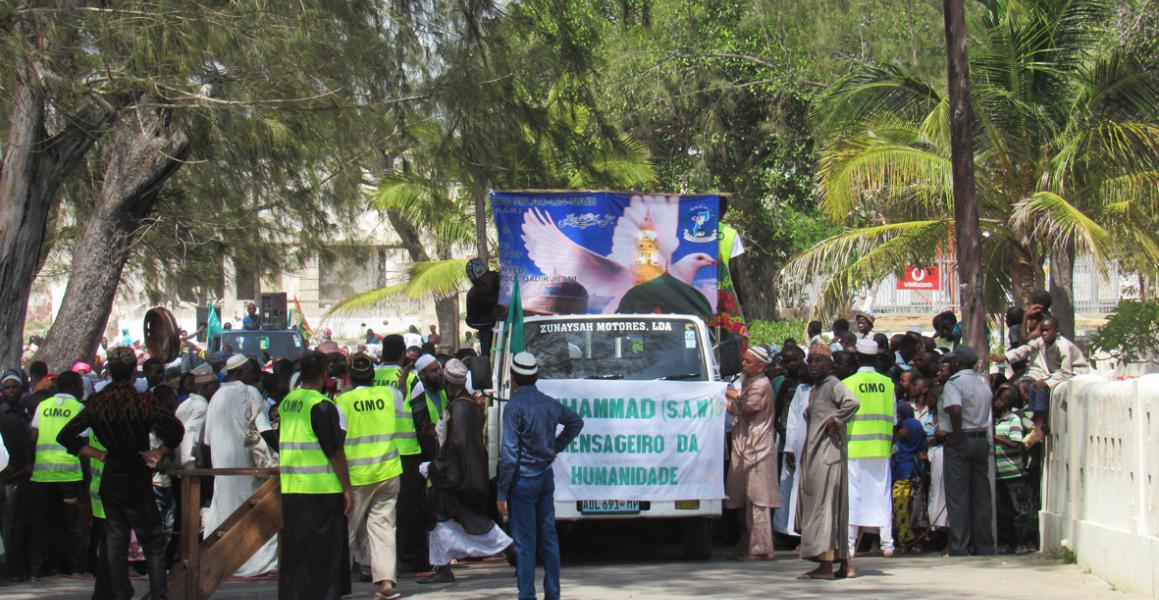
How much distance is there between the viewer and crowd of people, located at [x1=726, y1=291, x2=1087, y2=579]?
10445 millimetres

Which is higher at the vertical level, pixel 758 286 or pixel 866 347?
pixel 758 286

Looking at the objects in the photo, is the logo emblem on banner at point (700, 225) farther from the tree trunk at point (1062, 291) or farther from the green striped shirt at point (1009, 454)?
the tree trunk at point (1062, 291)

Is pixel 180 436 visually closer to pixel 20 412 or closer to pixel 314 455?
pixel 314 455

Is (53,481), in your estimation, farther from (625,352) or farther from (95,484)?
(625,352)

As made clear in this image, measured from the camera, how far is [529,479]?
8.80m

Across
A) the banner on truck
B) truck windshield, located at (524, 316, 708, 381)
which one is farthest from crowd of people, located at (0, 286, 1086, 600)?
the banner on truck

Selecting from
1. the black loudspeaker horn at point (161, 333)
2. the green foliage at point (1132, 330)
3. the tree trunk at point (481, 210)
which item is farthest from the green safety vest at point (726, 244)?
the black loudspeaker horn at point (161, 333)

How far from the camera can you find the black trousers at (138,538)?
8.99 meters

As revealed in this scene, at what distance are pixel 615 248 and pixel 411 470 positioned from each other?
3.23 m

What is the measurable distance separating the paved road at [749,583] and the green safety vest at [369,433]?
101cm

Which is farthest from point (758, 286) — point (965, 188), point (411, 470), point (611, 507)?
point (411, 470)

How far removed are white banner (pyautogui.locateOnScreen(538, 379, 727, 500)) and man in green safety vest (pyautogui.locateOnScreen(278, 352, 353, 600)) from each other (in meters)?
2.56

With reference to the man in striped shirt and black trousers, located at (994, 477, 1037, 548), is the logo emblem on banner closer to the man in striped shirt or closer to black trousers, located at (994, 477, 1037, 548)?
black trousers, located at (994, 477, 1037, 548)

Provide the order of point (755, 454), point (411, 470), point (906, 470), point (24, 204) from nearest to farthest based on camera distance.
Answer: point (411, 470) → point (755, 454) → point (906, 470) → point (24, 204)
